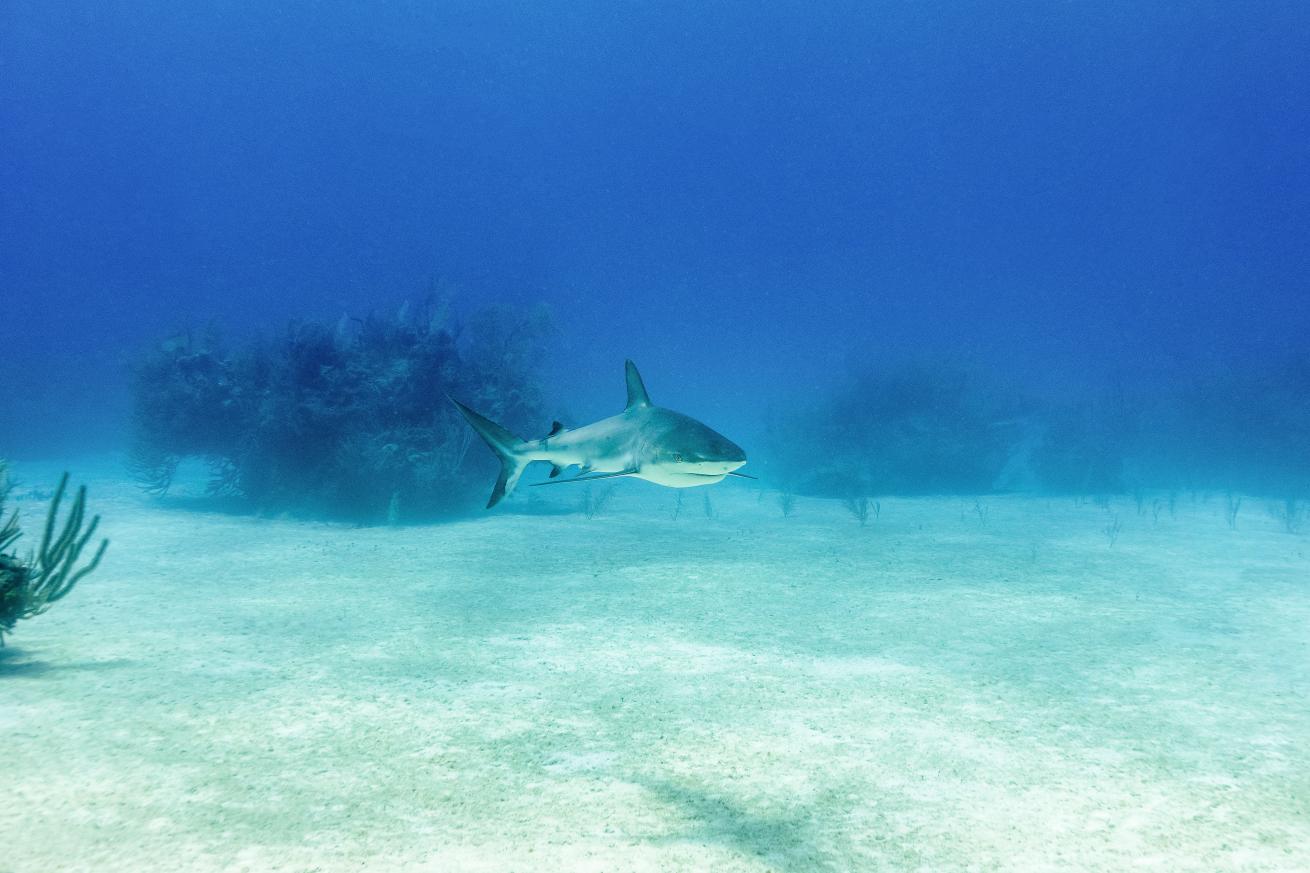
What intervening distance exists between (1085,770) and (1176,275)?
171184 millimetres

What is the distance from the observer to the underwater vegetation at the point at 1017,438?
72.9 feet

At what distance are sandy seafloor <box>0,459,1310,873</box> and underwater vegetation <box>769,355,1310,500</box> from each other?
12.1m

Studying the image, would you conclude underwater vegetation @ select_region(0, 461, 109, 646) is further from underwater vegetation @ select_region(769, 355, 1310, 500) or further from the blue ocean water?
underwater vegetation @ select_region(769, 355, 1310, 500)

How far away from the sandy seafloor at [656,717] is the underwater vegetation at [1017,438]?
12.1 metres

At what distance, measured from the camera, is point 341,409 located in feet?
49.7

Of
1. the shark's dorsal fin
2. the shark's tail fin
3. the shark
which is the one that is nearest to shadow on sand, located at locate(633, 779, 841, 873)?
the shark

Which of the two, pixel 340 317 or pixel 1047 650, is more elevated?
pixel 340 317

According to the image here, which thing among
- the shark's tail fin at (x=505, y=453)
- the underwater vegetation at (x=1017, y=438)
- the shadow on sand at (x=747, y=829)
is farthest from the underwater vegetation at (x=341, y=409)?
the shadow on sand at (x=747, y=829)

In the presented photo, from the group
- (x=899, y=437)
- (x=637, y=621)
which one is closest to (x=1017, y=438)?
(x=899, y=437)

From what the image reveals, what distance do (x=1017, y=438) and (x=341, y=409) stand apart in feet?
77.6

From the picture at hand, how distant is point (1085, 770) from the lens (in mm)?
3945

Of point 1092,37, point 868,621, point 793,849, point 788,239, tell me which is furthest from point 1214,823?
point 788,239

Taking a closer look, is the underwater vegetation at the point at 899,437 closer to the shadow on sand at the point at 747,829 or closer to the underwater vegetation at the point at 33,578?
the shadow on sand at the point at 747,829

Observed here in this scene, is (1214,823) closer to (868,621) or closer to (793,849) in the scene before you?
(793,849)
